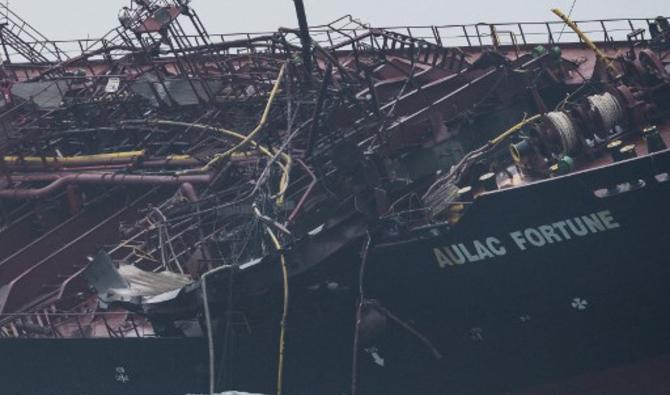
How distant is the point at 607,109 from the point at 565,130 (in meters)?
0.76

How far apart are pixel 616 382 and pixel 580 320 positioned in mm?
1094

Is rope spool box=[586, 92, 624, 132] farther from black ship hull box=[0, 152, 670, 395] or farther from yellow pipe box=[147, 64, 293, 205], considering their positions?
yellow pipe box=[147, 64, 293, 205]

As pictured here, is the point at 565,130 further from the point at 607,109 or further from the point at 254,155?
the point at 254,155

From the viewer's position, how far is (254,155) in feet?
66.5

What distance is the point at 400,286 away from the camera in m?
17.9

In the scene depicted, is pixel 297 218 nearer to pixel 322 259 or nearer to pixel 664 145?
pixel 322 259

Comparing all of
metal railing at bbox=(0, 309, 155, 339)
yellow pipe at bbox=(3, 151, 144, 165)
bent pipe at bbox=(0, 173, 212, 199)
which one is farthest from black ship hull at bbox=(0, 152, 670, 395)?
yellow pipe at bbox=(3, 151, 144, 165)

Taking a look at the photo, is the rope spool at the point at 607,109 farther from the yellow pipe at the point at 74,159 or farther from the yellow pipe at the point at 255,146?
the yellow pipe at the point at 74,159

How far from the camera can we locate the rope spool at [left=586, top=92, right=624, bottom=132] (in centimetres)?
1783

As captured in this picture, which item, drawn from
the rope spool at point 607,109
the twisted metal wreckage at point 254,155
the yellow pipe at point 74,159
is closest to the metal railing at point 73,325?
the twisted metal wreckage at point 254,155

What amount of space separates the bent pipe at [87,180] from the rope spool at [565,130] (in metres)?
5.85

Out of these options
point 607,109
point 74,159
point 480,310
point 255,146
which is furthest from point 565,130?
point 74,159

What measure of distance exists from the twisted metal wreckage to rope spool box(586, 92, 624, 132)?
0.04 metres

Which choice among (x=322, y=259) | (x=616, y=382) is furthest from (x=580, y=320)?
(x=322, y=259)
